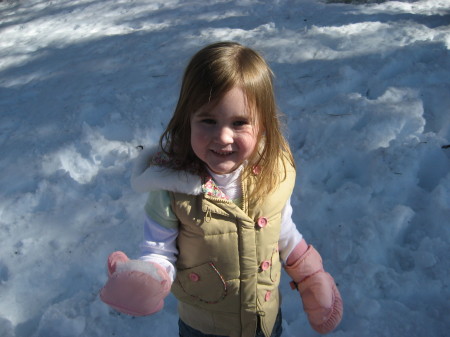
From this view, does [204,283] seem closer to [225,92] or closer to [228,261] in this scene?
[228,261]

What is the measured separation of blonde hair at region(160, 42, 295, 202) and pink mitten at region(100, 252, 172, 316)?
313mm

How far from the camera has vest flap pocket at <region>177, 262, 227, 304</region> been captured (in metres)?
1.40

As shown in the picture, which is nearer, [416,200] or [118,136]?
[416,200]

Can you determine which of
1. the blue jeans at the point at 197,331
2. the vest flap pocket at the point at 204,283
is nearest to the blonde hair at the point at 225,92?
the vest flap pocket at the point at 204,283

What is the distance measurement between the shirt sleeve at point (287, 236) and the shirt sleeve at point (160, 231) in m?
0.39

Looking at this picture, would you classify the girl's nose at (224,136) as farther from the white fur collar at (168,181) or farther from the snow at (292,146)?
the snow at (292,146)

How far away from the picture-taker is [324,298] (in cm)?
150

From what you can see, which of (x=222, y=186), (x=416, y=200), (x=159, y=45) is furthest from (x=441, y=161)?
(x=159, y=45)

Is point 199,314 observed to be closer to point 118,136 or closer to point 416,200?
point 416,200

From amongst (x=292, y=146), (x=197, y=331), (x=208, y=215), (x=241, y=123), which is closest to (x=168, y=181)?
(x=208, y=215)

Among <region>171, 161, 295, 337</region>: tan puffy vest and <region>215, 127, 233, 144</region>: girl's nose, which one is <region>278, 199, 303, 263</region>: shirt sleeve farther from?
<region>215, 127, 233, 144</region>: girl's nose

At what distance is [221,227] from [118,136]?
2110mm

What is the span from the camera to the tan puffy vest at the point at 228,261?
52.5 inches

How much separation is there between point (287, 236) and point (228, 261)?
0.29 metres
